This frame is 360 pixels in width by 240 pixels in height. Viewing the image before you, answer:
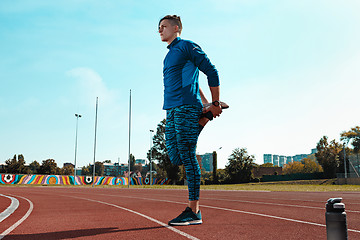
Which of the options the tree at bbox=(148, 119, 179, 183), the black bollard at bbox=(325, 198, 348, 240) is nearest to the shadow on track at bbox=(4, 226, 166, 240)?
the black bollard at bbox=(325, 198, 348, 240)

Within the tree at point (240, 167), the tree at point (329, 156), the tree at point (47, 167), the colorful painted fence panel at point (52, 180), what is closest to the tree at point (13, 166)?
the tree at point (47, 167)

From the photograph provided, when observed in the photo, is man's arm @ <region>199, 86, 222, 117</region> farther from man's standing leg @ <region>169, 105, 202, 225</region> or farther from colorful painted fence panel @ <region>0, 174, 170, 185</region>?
colorful painted fence panel @ <region>0, 174, 170, 185</region>

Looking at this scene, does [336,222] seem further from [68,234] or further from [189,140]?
[68,234]

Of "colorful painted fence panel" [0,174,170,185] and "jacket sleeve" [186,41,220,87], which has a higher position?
"jacket sleeve" [186,41,220,87]

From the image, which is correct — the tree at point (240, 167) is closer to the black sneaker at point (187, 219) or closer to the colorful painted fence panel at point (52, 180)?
the colorful painted fence panel at point (52, 180)

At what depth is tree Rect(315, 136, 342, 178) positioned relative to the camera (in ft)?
213

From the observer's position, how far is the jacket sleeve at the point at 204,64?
12.2ft

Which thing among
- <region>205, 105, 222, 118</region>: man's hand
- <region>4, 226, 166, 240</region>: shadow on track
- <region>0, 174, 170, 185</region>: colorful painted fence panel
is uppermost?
<region>205, 105, 222, 118</region>: man's hand

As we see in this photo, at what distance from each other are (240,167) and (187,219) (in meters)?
68.2

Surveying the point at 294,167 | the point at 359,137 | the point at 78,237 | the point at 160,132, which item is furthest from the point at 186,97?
the point at 294,167

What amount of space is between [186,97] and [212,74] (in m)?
0.45

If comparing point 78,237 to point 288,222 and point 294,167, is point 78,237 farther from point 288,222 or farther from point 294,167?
point 294,167

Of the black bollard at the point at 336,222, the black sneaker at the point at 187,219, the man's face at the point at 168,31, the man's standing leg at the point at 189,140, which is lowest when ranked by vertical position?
the black sneaker at the point at 187,219

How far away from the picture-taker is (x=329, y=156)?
6725cm
